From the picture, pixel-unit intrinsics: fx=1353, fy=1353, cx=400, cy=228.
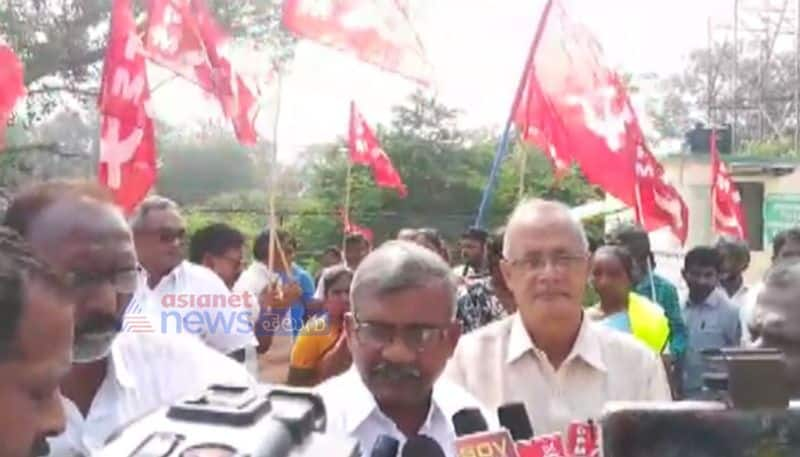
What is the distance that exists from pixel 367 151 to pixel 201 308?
6.47m

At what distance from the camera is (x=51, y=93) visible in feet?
56.4

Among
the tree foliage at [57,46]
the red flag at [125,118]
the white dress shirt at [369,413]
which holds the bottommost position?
A: the white dress shirt at [369,413]

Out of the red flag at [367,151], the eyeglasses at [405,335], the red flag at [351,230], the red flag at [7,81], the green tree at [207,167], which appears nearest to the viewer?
the eyeglasses at [405,335]

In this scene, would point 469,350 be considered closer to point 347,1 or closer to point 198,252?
point 198,252

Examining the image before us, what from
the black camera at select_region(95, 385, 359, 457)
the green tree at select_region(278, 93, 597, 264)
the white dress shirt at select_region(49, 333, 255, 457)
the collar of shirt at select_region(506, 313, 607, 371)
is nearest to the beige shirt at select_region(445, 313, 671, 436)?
the collar of shirt at select_region(506, 313, 607, 371)

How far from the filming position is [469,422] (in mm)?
1637

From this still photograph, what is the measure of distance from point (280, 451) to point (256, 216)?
17.7 m

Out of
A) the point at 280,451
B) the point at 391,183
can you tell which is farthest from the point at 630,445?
the point at 391,183

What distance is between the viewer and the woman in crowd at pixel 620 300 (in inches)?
183

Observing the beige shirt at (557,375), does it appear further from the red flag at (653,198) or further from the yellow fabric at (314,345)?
the red flag at (653,198)

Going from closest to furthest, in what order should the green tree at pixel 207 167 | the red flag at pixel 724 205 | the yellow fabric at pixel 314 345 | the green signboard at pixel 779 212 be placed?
the yellow fabric at pixel 314 345, the red flag at pixel 724 205, the green signboard at pixel 779 212, the green tree at pixel 207 167

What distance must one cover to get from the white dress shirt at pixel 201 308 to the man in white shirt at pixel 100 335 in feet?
8.74

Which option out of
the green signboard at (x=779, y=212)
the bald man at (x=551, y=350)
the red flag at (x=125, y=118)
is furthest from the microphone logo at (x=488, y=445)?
the green signboard at (x=779, y=212)

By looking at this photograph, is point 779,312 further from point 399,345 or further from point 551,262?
point 551,262
